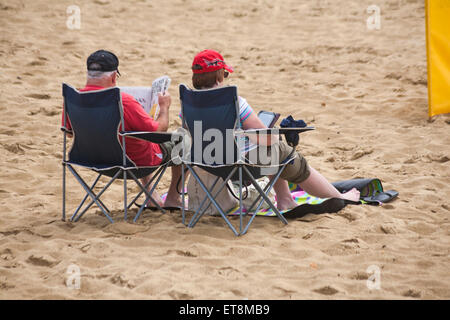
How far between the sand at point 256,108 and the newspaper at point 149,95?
2.38 feet

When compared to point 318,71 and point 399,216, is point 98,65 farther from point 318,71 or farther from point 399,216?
point 318,71

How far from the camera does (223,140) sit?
391cm

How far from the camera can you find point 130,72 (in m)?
8.19

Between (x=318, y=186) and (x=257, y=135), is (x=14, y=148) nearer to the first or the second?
(x=257, y=135)

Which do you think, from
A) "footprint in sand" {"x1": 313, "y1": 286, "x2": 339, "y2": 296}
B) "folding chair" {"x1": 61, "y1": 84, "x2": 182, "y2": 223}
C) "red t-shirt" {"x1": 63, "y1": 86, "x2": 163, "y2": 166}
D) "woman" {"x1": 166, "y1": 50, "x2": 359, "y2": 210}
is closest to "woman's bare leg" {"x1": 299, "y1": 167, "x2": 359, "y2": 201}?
"woman" {"x1": 166, "y1": 50, "x2": 359, "y2": 210}

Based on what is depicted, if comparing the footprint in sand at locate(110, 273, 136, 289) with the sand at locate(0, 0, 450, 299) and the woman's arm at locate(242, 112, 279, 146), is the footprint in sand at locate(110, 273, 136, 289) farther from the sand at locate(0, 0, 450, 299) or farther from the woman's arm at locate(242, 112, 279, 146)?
the woman's arm at locate(242, 112, 279, 146)

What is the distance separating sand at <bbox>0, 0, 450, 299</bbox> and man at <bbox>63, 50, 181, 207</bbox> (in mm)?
435

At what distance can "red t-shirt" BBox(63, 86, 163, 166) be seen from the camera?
409 centimetres

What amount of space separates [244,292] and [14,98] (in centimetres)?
493

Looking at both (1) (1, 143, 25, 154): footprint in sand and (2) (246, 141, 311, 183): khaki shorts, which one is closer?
(2) (246, 141, 311, 183): khaki shorts

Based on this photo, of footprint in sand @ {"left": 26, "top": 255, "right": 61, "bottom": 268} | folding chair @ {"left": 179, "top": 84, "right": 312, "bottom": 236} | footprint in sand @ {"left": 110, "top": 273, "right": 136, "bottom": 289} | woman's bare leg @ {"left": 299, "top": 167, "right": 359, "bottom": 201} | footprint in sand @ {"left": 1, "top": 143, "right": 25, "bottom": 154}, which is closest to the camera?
footprint in sand @ {"left": 110, "top": 273, "right": 136, "bottom": 289}

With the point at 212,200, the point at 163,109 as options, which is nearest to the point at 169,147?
the point at 163,109

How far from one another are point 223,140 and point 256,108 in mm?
3478
